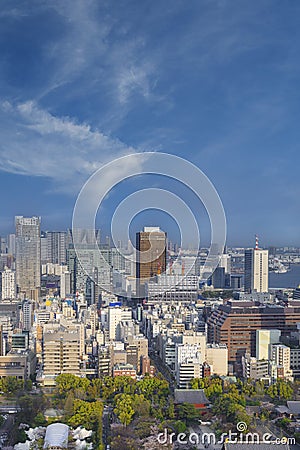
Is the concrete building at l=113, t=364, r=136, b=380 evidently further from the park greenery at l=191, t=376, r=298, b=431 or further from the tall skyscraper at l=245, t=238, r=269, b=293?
the tall skyscraper at l=245, t=238, r=269, b=293

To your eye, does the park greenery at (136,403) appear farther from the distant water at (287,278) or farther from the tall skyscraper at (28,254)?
the distant water at (287,278)

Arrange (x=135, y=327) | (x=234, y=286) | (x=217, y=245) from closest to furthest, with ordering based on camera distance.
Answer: (x=217, y=245) < (x=135, y=327) < (x=234, y=286)

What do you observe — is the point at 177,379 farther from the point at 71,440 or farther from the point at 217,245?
the point at 71,440

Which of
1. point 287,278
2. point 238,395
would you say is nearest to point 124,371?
point 238,395

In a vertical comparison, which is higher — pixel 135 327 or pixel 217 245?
pixel 217 245

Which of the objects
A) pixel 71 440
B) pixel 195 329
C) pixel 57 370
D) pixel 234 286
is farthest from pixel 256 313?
pixel 234 286

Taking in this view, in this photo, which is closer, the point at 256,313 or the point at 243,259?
the point at 256,313

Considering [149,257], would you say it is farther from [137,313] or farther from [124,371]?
[124,371]
